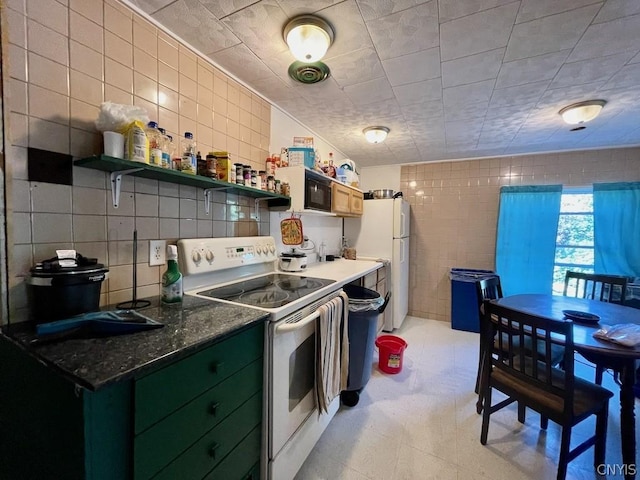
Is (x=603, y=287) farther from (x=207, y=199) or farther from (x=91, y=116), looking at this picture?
(x=91, y=116)

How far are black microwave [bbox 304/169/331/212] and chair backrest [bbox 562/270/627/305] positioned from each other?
7.90 ft

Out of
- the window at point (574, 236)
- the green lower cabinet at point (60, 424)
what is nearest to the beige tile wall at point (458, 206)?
the window at point (574, 236)

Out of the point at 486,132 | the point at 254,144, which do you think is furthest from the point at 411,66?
the point at 486,132

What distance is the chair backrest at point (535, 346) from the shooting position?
128 cm

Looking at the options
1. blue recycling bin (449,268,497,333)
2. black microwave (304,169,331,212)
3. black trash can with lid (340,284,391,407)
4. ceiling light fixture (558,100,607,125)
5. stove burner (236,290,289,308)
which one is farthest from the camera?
blue recycling bin (449,268,497,333)

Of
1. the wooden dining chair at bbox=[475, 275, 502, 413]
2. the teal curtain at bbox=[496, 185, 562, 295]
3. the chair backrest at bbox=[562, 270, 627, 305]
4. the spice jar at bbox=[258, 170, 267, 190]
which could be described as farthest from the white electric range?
the teal curtain at bbox=[496, 185, 562, 295]

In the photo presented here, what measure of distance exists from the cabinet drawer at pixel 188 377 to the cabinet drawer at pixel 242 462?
310 millimetres

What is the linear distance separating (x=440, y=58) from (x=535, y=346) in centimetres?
162

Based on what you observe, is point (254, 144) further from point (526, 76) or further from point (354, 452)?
point (354, 452)

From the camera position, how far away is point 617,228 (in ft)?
9.53

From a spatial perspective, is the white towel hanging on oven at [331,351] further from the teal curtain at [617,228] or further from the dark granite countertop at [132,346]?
the teal curtain at [617,228]

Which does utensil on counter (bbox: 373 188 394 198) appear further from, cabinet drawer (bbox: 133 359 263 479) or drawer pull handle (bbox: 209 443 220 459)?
drawer pull handle (bbox: 209 443 220 459)

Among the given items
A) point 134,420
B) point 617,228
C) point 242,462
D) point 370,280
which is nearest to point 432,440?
point 242,462

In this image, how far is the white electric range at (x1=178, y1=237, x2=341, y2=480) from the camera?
1.17m
